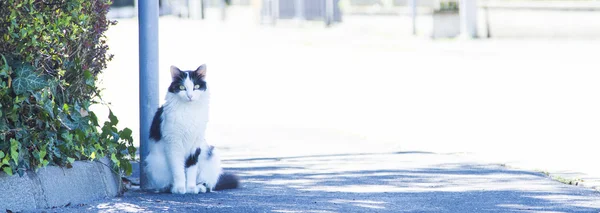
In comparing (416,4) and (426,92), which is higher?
(416,4)

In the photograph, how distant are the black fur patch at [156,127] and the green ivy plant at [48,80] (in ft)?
1.27

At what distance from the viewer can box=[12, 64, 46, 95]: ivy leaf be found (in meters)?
6.39

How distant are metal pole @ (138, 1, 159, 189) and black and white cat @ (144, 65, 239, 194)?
3.9 inches

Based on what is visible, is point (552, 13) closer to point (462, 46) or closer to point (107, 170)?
point (462, 46)

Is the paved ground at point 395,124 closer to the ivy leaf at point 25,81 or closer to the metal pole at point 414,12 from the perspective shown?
the ivy leaf at point 25,81

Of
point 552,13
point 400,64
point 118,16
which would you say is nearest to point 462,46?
point 552,13

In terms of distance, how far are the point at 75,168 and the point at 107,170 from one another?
418mm

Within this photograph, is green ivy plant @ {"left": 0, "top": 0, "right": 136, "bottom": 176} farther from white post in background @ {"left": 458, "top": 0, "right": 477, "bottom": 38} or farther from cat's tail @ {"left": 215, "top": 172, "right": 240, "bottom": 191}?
white post in background @ {"left": 458, "top": 0, "right": 477, "bottom": 38}

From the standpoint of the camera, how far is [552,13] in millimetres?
29016

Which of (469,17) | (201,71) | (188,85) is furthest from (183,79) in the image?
(469,17)

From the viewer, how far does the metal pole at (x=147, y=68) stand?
7680 millimetres

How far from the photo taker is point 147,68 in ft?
25.3

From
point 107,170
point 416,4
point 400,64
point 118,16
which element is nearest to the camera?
point 107,170

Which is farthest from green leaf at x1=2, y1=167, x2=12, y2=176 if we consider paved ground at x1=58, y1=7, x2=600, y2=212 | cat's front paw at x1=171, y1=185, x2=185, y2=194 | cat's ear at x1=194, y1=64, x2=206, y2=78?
cat's ear at x1=194, y1=64, x2=206, y2=78
